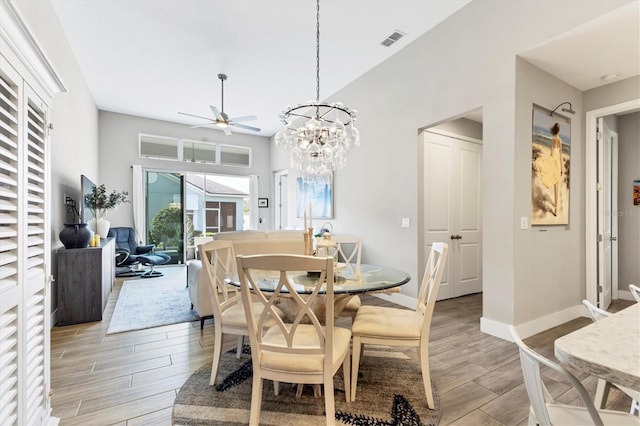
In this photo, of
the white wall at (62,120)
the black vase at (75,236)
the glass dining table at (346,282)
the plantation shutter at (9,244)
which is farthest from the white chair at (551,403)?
the black vase at (75,236)

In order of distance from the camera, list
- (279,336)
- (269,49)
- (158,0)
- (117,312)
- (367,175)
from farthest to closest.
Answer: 1. (367,175)
2. (269,49)
3. (117,312)
4. (158,0)
5. (279,336)

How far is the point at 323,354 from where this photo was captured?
60.0 inches

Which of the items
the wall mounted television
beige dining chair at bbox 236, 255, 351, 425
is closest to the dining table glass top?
beige dining chair at bbox 236, 255, 351, 425

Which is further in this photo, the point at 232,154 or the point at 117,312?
the point at 232,154

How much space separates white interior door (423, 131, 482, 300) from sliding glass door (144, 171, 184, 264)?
5.76 meters

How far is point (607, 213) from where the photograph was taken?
3611 millimetres

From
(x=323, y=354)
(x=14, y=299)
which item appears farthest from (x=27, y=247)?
(x=323, y=354)

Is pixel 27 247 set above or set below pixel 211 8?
below

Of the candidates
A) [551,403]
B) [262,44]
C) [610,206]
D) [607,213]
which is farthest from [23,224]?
[610,206]

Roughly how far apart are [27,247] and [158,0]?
2956 millimetres

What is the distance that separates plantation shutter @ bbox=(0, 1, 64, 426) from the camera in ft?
3.82

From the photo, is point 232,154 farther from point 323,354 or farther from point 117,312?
point 323,354

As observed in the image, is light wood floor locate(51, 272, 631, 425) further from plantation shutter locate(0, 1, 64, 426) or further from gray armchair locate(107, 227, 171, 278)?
gray armchair locate(107, 227, 171, 278)

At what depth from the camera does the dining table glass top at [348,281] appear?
1830mm
